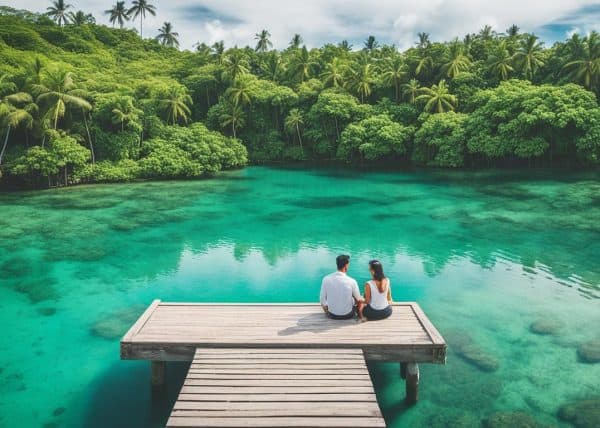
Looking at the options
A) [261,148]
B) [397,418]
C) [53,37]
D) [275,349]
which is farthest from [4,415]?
[53,37]

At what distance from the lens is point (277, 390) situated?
6.12 meters

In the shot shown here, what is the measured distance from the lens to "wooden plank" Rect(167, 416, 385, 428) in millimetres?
5398

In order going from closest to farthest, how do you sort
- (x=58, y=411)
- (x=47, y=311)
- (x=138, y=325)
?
(x=138, y=325) → (x=58, y=411) → (x=47, y=311)

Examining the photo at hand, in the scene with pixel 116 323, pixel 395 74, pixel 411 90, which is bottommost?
pixel 116 323

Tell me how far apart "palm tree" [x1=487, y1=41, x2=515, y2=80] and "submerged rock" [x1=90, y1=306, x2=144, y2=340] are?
47.0 meters

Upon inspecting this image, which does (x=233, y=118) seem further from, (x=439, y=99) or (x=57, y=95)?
(x=439, y=99)

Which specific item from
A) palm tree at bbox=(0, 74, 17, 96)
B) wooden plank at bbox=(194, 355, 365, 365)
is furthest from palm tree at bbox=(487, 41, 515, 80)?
wooden plank at bbox=(194, 355, 365, 365)

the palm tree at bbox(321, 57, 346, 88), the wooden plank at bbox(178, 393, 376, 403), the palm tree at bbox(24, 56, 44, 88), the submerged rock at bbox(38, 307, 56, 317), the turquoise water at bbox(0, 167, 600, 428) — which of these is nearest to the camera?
the wooden plank at bbox(178, 393, 376, 403)

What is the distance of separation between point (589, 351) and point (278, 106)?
157ft

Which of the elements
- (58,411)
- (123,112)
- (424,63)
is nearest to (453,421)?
(58,411)

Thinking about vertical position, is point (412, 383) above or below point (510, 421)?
above

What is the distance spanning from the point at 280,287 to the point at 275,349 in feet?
23.1

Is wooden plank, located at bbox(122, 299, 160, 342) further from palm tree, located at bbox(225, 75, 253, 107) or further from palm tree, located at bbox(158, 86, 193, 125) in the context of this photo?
palm tree, located at bbox(225, 75, 253, 107)

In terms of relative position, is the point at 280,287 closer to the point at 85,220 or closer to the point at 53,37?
the point at 85,220
